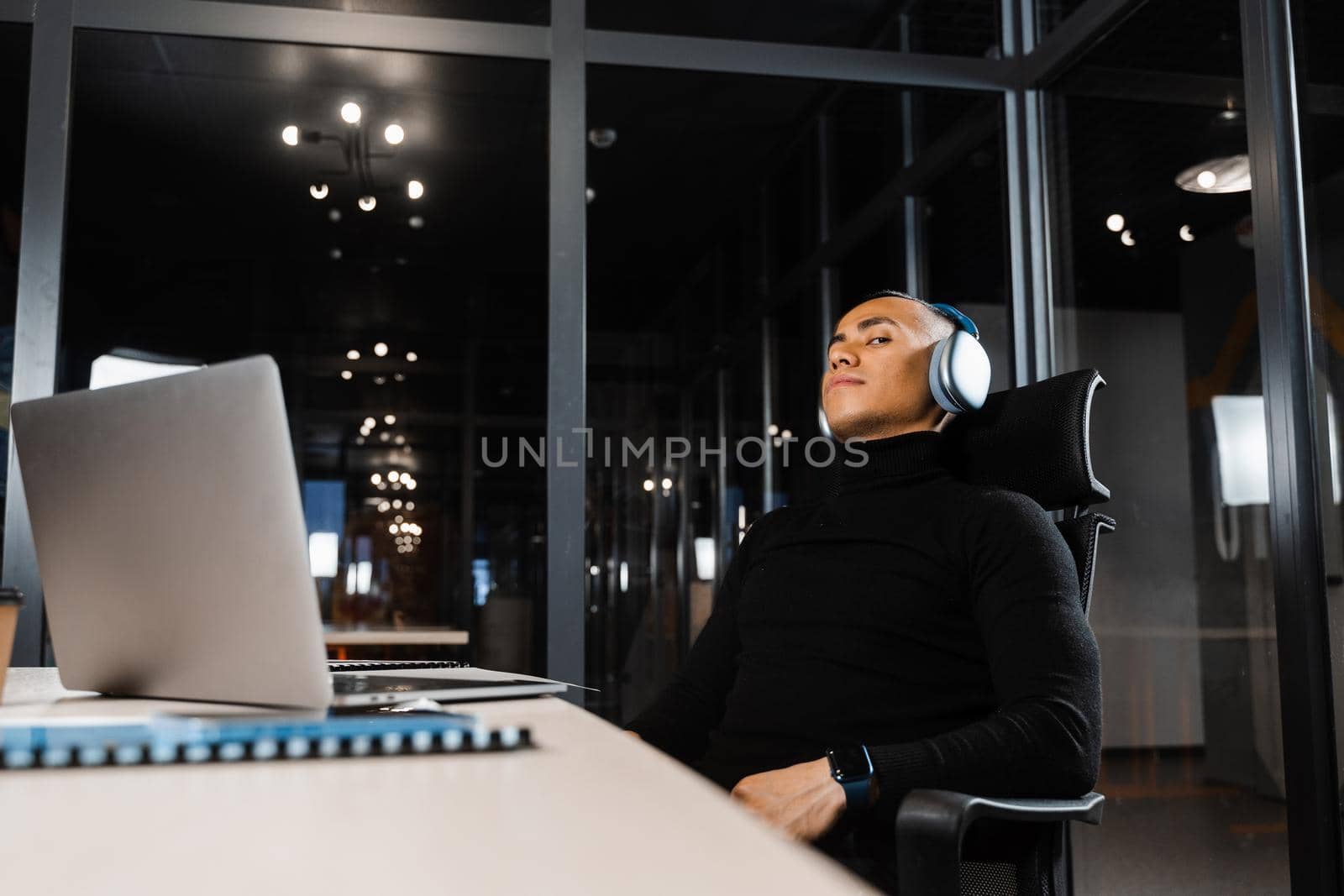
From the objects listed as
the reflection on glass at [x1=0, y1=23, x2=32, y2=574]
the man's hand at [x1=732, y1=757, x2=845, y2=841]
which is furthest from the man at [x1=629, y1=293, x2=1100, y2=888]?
the reflection on glass at [x1=0, y1=23, x2=32, y2=574]

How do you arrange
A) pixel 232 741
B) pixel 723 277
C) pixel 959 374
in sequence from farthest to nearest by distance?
pixel 723 277 < pixel 959 374 < pixel 232 741

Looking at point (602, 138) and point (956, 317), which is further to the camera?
point (602, 138)

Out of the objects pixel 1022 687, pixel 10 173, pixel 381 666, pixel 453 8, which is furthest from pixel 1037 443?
pixel 10 173

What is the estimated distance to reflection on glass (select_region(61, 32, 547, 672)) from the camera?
10.1ft

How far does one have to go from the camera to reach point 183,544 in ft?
3.14

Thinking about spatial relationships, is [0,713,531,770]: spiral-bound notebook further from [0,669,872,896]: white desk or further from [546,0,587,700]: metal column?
[546,0,587,700]: metal column

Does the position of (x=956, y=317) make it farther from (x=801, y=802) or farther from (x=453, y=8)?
(x=453, y=8)

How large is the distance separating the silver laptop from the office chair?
468mm

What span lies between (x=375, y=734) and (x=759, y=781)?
2.31 feet

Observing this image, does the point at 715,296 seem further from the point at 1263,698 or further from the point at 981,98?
the point at 1263,698

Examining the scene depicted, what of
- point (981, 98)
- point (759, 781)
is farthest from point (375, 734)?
point (981, 98)

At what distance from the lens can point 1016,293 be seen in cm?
306

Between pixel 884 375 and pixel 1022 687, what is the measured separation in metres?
0.62

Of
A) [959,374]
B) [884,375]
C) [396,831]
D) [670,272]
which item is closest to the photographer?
[396,831]
